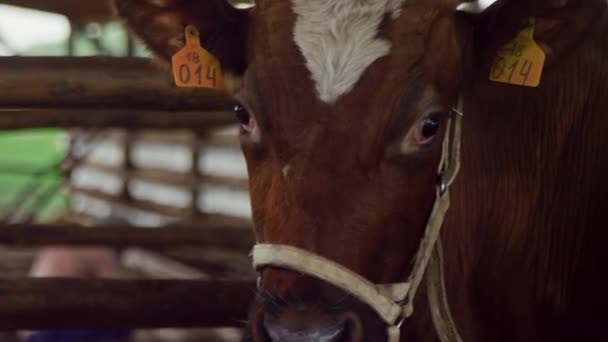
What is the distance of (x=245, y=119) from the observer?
7.72 ft

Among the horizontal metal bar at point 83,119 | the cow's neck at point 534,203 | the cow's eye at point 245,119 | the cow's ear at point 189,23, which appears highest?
the cow's ear at point 189,23

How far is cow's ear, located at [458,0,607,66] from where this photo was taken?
2297mm

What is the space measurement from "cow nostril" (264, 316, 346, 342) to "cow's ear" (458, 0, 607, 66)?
89cm

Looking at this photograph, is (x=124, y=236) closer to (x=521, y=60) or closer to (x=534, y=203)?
(x=534, y=203)

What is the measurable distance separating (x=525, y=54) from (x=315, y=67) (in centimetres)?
57

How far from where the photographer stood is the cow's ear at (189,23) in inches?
99.3

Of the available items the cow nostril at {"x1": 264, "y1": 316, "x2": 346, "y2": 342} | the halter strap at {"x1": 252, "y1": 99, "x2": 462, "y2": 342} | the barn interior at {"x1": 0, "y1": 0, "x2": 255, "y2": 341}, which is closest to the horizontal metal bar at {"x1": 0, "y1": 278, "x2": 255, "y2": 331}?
the barn interior at {"x1": 0, "y1": 0, "x2": 255, "y2": 341}

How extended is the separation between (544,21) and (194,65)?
958 mm

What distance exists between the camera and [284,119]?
2168 mm

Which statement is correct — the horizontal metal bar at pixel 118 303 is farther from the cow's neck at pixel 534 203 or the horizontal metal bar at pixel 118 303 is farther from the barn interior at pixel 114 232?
the cow's neck at pixel 534 203

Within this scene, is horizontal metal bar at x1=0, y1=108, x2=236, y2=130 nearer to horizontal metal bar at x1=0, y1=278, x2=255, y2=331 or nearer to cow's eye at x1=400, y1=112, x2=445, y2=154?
horizontal metal bar at x1=0, y1=278, x2=255, y2=331

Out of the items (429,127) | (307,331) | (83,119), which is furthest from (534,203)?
(83,119)

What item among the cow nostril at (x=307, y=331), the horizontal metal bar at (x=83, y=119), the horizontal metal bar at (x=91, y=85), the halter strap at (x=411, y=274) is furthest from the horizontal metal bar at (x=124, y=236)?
the cow nostril at (x=307, y=331)

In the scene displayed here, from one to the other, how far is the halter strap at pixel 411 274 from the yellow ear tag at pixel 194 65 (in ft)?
2.08
